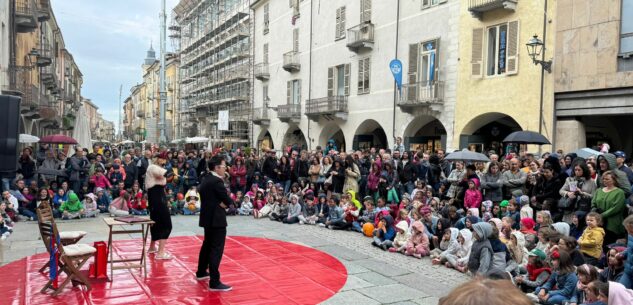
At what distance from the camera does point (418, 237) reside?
9.87m

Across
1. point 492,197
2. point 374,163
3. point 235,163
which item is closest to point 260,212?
point 235,163

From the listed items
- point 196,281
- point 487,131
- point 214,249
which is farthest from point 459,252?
point 487,131

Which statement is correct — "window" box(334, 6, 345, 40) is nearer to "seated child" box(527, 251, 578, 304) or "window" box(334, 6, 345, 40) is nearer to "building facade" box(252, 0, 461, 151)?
"building facade" box(252, 0, 461, 151)

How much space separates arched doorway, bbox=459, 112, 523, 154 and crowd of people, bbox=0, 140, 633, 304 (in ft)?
14.7

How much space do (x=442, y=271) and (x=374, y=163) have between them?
Result: 5.52 meters

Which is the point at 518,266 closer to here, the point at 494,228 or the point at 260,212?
the point at 494,228

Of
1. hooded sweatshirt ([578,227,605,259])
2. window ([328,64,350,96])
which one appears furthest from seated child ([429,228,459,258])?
window ([328,64,350,96])

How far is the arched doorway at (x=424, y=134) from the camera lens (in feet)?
68.9

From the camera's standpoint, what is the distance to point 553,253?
684 centimetres

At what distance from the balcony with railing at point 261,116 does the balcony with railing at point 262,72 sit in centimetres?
213

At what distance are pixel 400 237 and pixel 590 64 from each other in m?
8.58

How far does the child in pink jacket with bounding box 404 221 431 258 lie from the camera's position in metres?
9.66

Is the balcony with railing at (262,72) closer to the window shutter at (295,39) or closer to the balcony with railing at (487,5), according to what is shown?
the window shutter at (295,39)

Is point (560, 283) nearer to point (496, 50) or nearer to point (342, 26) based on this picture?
point (496, 50)
